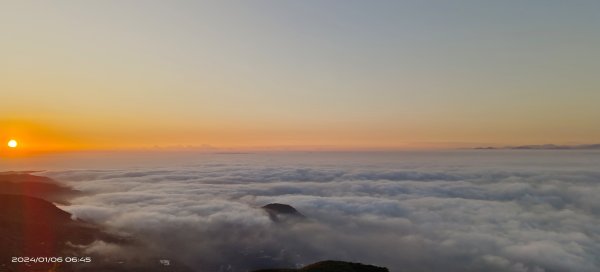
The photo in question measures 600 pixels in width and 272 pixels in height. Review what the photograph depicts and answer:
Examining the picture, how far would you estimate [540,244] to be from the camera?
184625 mm

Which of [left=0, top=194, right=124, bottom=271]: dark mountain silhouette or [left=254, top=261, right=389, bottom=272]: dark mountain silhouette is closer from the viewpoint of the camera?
[left=254, top=261, right=389, bottom=272]: dark mountain silhouette

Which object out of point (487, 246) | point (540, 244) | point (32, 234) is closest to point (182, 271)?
point (32, 234)

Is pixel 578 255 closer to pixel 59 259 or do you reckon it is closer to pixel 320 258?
pixel 320 258

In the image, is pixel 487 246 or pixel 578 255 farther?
pixel 487 246

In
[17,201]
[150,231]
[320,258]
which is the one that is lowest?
[320,258]

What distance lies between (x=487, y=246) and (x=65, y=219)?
8063 inches

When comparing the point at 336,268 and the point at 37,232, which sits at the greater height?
the point at 336,268

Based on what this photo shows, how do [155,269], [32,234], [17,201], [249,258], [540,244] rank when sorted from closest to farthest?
[32,234] → [155,269] → [17,201] → [249,258] → [540,244]

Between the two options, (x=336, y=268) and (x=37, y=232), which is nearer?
(x=336, y=268)

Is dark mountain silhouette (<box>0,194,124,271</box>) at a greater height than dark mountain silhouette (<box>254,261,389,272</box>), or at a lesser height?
lesser

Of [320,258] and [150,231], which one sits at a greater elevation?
[150,231]

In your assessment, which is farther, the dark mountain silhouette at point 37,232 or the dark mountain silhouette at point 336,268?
the dark mountain silhouette at point 37,232

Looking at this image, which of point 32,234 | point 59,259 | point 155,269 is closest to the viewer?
point 59,259

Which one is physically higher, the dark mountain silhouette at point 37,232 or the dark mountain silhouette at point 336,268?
the dark mountain silhouette at point 336,268
